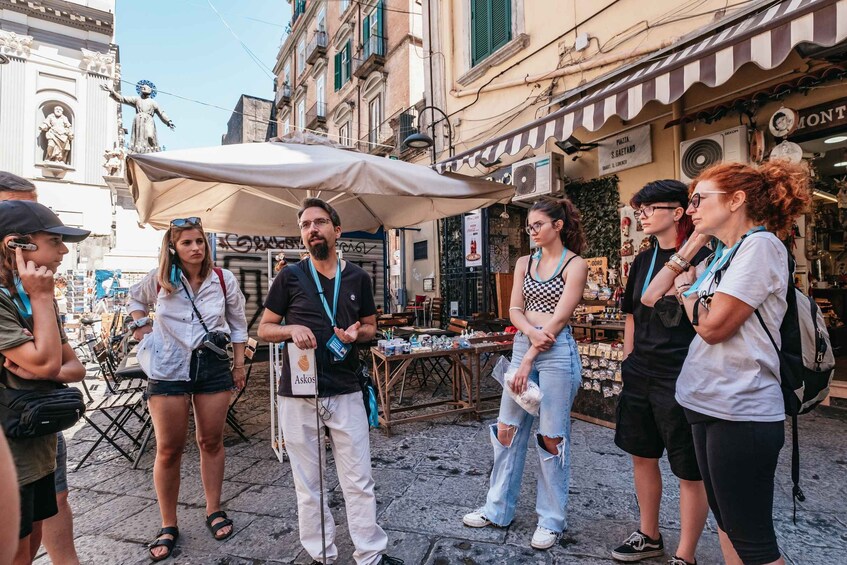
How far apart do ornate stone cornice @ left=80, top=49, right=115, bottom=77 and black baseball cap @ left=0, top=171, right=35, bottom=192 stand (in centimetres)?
2417

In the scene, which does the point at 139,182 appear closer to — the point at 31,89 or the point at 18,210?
the point at 18,210

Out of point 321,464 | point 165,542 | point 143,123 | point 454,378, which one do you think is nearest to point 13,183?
point 321,464

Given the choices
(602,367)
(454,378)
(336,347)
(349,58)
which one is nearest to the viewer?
(336,347)

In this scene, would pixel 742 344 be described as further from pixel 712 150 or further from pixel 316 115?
pixel 316 115

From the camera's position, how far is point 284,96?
2309 centimetres

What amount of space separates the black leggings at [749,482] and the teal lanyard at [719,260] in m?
0.48

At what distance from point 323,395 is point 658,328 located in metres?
1.64

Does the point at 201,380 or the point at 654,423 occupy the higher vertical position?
the point at 201,380

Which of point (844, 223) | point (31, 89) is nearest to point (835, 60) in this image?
point (844, 223)

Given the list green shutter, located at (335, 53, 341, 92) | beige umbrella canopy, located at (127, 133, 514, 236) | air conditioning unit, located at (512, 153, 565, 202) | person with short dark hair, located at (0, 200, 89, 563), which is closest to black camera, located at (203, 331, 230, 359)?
person with short dark hair, located at (0, 200, 89, 563)

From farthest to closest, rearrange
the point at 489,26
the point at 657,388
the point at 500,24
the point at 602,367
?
the point at 489,26 → the point at 500,24 → the point at 602,367 → the point at 657,388

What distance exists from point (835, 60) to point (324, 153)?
16.1 ft

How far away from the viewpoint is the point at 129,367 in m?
3.80

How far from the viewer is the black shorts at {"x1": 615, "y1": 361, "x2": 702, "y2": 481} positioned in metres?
1.92
